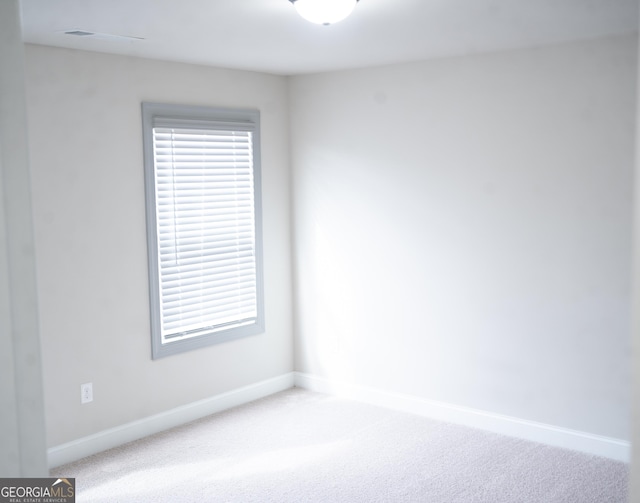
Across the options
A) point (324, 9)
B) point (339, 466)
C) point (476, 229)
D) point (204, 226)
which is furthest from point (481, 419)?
point (324, 9)

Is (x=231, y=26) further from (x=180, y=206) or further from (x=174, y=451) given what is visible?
(x=174, y=451)

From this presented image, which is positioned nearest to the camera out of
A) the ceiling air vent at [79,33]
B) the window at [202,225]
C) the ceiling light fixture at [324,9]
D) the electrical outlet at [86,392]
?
the ceiling light fixture at [324,9]

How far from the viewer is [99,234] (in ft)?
13.8

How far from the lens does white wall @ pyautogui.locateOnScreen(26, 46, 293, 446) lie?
3.94 metres

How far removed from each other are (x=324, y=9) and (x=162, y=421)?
2.96 m

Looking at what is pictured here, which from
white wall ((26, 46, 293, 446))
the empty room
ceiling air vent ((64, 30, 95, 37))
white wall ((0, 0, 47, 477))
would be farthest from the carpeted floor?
ceiling air vent ((64, 30, 95, 37))

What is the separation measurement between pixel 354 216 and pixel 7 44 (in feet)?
12.4

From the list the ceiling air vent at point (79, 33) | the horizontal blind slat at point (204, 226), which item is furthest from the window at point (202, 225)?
the ceiling air vent at point (79, 33)

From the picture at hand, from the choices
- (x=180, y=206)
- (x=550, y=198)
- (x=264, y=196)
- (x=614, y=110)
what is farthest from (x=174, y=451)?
(x=614, y=110)

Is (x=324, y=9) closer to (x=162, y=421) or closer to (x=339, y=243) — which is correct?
(x=339, y=243)

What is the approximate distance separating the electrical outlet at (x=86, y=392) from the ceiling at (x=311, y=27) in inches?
78.5

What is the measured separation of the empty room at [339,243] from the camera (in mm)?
3717

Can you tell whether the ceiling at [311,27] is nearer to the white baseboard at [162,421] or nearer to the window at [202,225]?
the window at [202,225]

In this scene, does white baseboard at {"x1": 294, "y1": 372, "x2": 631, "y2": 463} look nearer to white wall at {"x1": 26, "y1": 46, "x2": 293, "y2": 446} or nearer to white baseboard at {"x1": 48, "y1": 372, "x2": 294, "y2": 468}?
white baseboard at {"x1": 48, "y1": 372, "x2": 294, "y2": 468}
